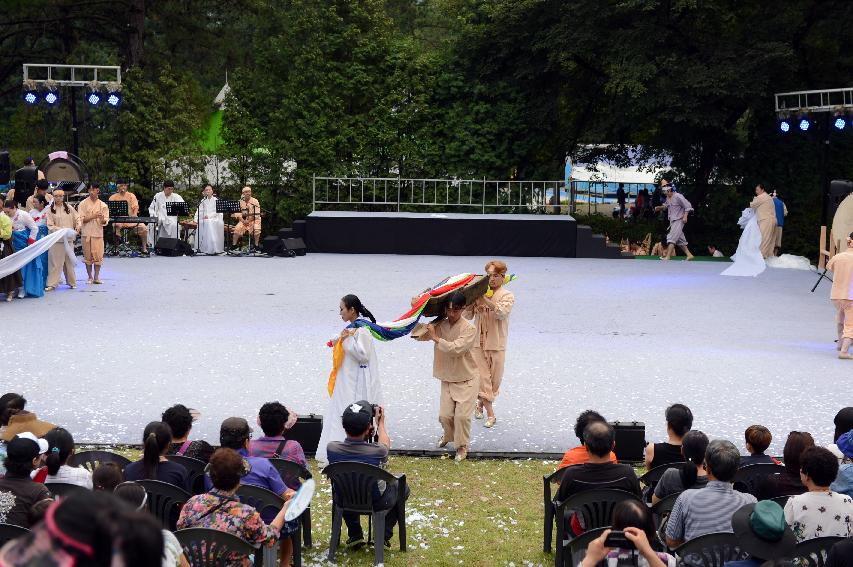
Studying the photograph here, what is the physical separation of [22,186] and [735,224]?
17.0 m

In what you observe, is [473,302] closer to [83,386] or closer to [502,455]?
[502,455]

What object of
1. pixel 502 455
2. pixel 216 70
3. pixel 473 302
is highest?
pixel 216 70

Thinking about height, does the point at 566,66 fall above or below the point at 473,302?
above

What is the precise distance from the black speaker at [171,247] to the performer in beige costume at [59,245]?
4.03 meters

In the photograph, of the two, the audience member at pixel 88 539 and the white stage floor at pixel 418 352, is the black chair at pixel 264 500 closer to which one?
the white stage floor at pixel 418 352

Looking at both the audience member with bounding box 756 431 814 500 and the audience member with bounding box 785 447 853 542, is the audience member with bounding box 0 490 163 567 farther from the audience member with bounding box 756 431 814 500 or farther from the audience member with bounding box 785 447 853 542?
the audience member with bounding box 756 431 814 500

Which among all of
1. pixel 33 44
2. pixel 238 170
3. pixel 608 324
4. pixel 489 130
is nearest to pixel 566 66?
pixel 489 130

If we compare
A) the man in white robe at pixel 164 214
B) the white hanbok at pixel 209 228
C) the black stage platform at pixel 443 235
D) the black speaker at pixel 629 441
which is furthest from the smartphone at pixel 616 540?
the man in white robe at pixel 164 214

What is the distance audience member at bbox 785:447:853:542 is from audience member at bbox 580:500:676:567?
1.17 metres

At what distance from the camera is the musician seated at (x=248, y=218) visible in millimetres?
24219

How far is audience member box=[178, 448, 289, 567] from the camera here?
553 centimetres

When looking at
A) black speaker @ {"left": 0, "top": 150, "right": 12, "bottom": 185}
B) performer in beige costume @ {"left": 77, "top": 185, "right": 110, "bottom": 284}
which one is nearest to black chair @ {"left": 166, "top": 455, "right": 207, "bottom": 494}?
performer in beige costume @ {"left": 77, "top": 185, "right": 110, "bottom": 284}

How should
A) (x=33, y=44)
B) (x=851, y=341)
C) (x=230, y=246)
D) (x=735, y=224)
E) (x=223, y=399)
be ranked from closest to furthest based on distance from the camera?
(x=223, y=399) → (x=851, y=341) → (x=230, y=246) → (x=735, y=224) → (x=33, y=44)

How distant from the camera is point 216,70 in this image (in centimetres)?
3959
